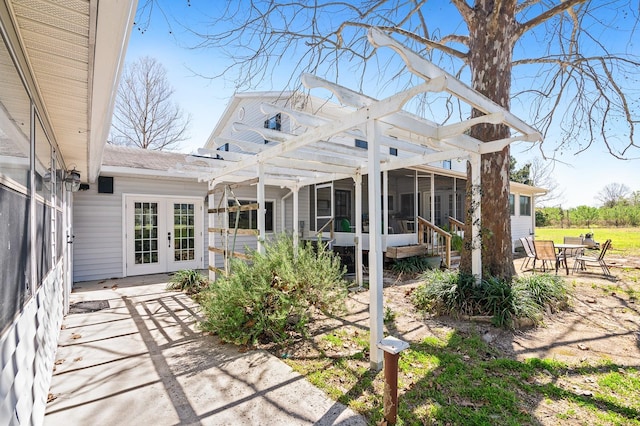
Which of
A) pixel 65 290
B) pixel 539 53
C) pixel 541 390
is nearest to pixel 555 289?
pixel 541 390

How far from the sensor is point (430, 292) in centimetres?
516

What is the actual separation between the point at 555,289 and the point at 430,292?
2077 mm

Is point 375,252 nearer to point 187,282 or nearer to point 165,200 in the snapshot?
point 187,282

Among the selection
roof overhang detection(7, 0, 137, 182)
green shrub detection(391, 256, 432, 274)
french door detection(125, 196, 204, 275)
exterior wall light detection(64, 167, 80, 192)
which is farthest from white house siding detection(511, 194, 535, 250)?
roof overhang detection(7, 0, 137, 182)

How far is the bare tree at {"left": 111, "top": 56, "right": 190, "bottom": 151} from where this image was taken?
60.6 ft

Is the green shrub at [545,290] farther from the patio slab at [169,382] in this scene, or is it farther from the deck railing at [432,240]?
the patio slab at [169,382]

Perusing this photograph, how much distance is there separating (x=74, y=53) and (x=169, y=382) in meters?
2.81

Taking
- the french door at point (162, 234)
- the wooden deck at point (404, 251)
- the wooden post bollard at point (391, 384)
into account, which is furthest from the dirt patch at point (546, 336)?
the french door at point (162, 234)

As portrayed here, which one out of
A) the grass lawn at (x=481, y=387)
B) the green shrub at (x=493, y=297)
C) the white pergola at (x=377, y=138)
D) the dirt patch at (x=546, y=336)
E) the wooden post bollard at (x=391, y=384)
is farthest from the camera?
the green shrub at (x=493, y=297)

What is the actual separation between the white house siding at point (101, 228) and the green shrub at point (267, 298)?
528cm

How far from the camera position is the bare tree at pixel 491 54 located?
5.40 meters

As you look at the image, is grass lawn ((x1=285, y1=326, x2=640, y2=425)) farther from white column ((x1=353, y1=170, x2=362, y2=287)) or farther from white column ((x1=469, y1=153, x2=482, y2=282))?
white column ((x1=353, y1=170, x2=362, y2=287))

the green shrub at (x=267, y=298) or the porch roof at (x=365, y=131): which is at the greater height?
the porch roof at (x=365, y=131)

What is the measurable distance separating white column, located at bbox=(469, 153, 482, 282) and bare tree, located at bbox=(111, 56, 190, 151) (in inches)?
749
